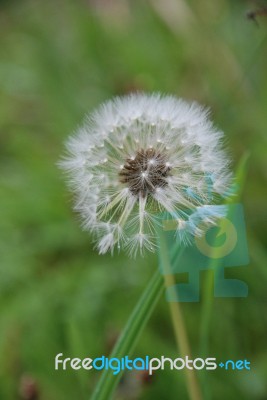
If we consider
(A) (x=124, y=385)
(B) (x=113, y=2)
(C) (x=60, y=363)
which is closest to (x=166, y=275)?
(A) (x=124, y=385)

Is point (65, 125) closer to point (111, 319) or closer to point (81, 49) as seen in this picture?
point (81, 49)

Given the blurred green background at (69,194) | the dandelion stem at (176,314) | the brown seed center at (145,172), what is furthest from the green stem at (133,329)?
the blurred green background at (69,194)

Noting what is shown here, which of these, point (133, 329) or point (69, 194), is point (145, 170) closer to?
point (133, 329)

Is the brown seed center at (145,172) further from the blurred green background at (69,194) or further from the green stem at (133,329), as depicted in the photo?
the blurred green background at (69,194)

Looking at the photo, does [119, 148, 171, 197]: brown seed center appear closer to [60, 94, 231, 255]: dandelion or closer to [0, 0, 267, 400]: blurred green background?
[60, 94, 231, 255]: dandelion

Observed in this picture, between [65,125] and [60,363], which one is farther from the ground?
[65,125]

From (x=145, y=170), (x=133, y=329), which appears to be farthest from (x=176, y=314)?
(x=145, y=170)
